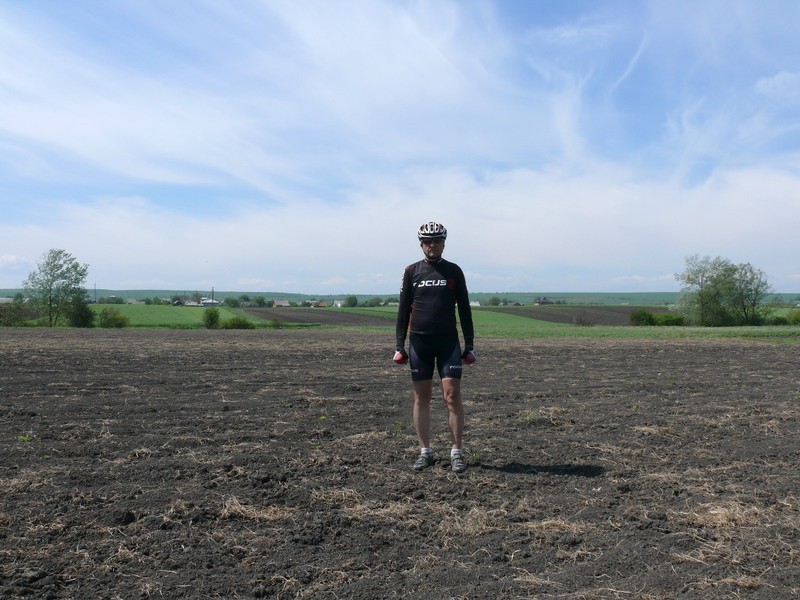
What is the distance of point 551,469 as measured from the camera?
6.07 m

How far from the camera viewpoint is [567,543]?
424cm

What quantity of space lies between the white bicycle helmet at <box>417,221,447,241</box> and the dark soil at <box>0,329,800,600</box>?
2.12m

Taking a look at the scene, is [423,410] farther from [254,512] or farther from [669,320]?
[669,320]

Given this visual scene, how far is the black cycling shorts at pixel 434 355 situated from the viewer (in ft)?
20.0

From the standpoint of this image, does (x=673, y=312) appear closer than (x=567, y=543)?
No

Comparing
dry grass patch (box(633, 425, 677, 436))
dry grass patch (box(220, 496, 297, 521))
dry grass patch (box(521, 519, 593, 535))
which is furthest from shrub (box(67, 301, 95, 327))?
dry grass patch (box(521, 519, 593, 535))

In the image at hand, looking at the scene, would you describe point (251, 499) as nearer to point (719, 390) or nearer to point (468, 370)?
point (719, 390)

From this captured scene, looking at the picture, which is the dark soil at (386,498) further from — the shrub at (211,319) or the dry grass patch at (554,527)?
the shrub at (211,319)

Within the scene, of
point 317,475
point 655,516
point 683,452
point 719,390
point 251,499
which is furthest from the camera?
point 719,390

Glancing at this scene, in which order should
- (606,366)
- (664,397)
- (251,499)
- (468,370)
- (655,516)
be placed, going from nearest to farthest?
(655,516)
(251,499)
(664,397)
(468,370)
(606,366)

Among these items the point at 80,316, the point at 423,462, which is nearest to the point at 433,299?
the point at 423,462

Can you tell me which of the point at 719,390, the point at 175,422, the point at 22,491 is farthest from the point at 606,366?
the point at 22,491

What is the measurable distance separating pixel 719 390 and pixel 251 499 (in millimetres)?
9350

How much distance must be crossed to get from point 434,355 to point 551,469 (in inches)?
58.9
